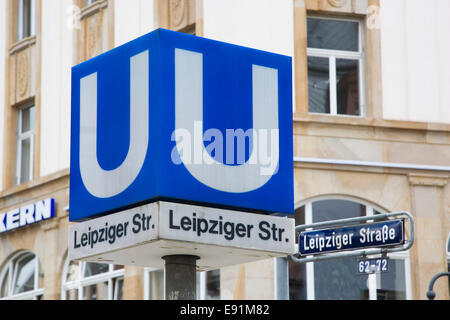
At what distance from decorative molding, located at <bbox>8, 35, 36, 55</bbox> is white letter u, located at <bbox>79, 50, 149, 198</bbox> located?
18856 mm

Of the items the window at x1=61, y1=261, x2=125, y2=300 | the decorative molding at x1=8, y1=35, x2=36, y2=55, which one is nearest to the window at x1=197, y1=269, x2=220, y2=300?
the window at x1=61, y1=261, x2=125, y2=300

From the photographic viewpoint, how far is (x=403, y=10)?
20.4 metres

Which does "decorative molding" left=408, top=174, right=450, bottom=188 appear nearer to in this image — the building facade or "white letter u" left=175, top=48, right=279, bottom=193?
the building facade

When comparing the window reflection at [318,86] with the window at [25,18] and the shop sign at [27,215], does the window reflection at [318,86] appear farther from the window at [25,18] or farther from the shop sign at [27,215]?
the window at [25,18]

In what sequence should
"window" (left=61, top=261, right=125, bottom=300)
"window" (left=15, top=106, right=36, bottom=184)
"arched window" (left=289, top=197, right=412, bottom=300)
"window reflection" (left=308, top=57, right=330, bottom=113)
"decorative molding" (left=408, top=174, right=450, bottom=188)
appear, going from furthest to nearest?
"window" (left=15, top=106, right=36, bottom=184)
"window" (left=61, top=261, right=125, bottom=300)
"window reflection" (left=308, top=57, right=330, bottom=113)
"decorative molding" (left=408, top=174, right=450, bottom=188)
"arched window" (left=289, top=197, right=412, bottom=300)

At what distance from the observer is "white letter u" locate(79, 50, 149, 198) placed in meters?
6.01

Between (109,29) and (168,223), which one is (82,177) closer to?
(168,223)

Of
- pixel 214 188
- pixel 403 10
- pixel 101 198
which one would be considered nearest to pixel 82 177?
pixel 101 198

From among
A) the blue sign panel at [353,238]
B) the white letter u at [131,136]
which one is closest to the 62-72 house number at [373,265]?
the blue sign panel at [353,238]

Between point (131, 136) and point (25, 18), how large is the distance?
20494mm

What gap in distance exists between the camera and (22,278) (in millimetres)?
24188

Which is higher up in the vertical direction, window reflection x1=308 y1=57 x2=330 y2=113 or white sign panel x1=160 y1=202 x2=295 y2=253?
window reflection x1=308 y1=57 x2=330 y2=113

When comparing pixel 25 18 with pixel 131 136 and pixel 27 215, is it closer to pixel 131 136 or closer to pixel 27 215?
pixel 27 215

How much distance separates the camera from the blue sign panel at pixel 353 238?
1198cm
